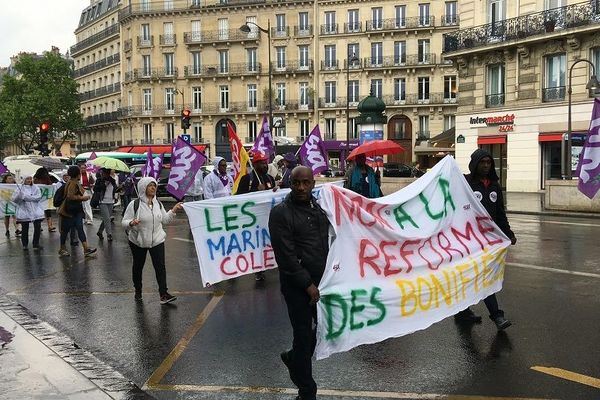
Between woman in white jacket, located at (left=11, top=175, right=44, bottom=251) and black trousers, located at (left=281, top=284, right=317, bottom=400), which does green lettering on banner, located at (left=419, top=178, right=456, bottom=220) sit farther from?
woman in white jacket, located at (left=11, top=175, right=44, bottom=251)

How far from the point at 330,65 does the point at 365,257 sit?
56474 millimetres

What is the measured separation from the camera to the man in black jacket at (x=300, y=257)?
14.8 ft

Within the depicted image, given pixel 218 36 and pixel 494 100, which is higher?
pixel 218 36

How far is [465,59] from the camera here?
115ft

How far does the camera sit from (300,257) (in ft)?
15.2

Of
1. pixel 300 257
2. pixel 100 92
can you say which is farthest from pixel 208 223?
pixel 100 92

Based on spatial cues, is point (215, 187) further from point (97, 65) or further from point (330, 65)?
point (97, 65)

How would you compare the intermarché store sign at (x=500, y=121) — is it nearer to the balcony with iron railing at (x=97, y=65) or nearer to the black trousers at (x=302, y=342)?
the black trousers at (x=302, y=342)

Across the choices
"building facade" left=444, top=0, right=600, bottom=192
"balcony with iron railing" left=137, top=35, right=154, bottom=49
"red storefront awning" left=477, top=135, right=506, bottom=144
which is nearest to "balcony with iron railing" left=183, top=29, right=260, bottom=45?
"balcony with iron railing" left=137, top=35, right=154, bottom=49

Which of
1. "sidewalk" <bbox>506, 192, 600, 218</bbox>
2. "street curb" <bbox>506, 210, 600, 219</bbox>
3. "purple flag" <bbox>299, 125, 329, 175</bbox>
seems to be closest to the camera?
"purple flag" <bbox>299, 125, 329, 175</bbox>

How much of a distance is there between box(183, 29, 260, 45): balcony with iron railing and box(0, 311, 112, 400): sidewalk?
191ft

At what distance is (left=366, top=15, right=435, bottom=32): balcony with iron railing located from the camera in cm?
5778

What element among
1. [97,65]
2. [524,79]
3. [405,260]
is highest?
[97,65]

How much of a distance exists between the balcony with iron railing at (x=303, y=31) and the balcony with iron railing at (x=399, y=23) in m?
5.48
